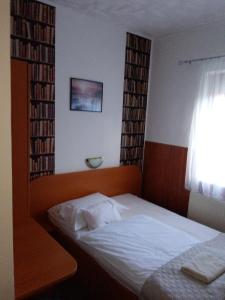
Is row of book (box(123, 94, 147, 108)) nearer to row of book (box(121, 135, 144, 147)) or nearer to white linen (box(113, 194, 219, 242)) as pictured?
row of book (box(121, 135, 144, 147))

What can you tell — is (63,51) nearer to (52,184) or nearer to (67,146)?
(67,146)

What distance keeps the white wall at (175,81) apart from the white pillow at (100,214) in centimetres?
122

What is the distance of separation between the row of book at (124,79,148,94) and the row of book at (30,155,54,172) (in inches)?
52.4

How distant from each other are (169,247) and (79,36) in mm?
2269

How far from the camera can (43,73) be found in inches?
91.1

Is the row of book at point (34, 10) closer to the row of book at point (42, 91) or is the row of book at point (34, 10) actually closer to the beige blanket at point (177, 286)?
the row of book at point (42, 91)

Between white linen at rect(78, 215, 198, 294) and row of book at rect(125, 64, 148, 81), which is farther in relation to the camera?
row of book at rect(125, 64, 148, 81)

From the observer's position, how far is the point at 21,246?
1.68 m

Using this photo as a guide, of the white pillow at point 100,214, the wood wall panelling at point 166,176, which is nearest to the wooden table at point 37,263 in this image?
the white pillow at point 100,214

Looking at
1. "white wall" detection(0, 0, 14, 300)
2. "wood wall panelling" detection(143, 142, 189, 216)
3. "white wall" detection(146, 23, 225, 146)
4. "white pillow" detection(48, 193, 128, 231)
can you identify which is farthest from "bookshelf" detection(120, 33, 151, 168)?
"white wall" detection(0, 0, 14, 300)

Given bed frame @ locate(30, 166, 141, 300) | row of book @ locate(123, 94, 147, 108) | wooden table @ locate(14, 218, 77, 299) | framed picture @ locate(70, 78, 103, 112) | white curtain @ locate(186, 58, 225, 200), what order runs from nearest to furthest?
wooden table @ locate(14, 218, 77, 299), bed frame @ locate(30, 166, 141, 300), white curtain @ locate(186, 58, 225, 200), framed picture @ locate(70, 78, 103, 112), row of book @ locate(123, 94, 147, 108)

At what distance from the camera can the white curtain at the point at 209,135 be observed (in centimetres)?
245

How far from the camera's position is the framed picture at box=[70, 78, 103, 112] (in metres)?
2.56

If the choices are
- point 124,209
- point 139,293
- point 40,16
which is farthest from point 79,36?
point 139,293
